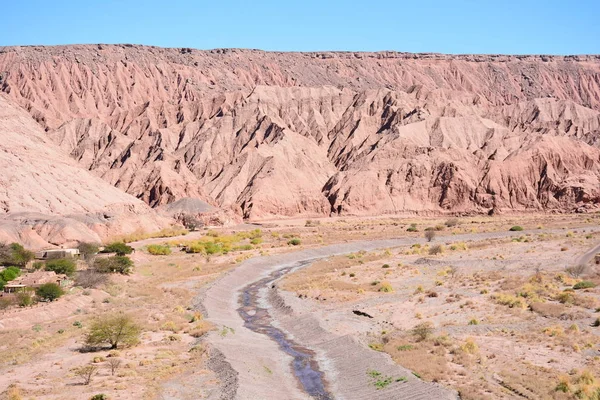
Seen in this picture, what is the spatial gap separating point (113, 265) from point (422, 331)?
32.1 meters

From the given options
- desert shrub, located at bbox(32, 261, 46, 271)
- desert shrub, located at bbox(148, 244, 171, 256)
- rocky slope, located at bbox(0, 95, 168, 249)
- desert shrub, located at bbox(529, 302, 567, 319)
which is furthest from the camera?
desert shrub, located at bbox(148, 244, 171, 256)

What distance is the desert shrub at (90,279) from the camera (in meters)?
49.0

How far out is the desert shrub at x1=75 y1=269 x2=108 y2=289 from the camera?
161 feet

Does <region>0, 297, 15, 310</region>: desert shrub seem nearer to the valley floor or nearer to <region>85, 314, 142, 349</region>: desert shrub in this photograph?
the valley floor

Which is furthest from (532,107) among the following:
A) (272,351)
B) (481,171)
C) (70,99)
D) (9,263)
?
(272,351)

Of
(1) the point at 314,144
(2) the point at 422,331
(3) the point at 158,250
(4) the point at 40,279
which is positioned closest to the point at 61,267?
(4) the point at 40,279

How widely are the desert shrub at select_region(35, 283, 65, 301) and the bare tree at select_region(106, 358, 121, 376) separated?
48.8 feet

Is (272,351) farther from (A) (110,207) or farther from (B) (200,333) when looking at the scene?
(A) (110,207)

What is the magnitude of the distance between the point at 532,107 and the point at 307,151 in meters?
75.9

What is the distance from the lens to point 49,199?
263ft

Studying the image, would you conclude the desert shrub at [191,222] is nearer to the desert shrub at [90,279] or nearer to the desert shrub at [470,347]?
the desert shrub at [90,279]

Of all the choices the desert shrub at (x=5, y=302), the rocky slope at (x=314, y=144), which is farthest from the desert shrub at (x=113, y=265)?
the rocky slope at (x=314, y=144)

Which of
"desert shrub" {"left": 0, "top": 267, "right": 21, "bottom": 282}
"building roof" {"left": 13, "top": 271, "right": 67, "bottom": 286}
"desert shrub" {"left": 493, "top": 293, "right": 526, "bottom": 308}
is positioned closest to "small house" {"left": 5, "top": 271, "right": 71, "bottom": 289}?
"building roof" {"left": 13, "top": 271, "right": 67, "bottom": 286}

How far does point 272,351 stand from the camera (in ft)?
109
